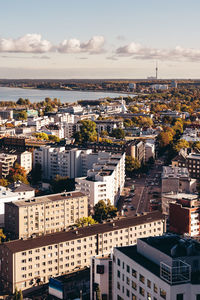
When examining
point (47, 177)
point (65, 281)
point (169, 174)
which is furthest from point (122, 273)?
point (47, 177)

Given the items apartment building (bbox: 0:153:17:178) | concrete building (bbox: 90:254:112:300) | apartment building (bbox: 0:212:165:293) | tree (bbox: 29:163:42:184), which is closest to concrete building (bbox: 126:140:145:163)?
tree (bbox: 29:163:42:184)

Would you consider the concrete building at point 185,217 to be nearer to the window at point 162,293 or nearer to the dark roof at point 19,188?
the dark roof at point 19,188

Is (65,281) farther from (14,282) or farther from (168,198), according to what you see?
(168,198)

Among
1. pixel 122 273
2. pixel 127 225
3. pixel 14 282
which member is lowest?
pixel 14 282

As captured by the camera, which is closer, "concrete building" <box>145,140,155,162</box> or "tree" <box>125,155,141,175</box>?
"tree" <box>125,155,141,175</box>

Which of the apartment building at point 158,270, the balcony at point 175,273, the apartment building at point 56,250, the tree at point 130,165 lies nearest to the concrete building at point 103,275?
the apartment building at point 158,270

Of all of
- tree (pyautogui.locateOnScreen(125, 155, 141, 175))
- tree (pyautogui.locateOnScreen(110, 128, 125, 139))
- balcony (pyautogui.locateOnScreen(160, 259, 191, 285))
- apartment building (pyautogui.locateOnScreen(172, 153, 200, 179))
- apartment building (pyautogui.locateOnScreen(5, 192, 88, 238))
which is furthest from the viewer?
tree (pyautogui.locateOnScreen(110, 128, 125, 139))

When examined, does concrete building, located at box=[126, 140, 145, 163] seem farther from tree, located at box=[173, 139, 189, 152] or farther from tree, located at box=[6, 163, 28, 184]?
tree, located at box=[6, 163, 28, 184]
